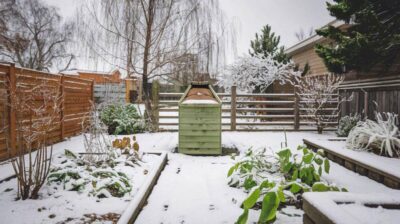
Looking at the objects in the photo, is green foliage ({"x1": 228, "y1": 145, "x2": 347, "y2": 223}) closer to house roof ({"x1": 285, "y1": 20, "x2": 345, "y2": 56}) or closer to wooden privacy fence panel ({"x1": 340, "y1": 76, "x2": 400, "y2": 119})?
wooden privacy fence panel ({"x1": 340, "y1": 76, "x2": 400, "y2": 119})

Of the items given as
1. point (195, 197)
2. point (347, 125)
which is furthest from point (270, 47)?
point (195, 197)

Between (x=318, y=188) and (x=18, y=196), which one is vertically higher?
(x=318, y=188)

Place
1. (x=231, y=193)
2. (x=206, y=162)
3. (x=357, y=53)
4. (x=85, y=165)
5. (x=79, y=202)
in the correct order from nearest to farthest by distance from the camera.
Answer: (x=79, y=202) → (x=231, y=193) → (x=85, y=165) → (x=206, y=162) → (x=357, y=53)

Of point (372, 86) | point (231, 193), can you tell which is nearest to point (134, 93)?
point (372, 86)

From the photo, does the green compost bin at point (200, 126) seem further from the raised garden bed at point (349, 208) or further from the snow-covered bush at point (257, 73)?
the snow-covered bush at point (257, 73)

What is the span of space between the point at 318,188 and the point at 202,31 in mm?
6998

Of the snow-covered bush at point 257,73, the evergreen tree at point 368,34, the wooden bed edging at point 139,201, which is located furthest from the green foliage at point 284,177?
the snow-covered bush at point 257,73

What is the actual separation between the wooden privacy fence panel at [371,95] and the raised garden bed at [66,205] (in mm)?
5863

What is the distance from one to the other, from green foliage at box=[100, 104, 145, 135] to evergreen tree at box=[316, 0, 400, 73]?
236 inches

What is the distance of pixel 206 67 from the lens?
29.7ft

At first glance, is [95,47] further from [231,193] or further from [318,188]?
[318,188]

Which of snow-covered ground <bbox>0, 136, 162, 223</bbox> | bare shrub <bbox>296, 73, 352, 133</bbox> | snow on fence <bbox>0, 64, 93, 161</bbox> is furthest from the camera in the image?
bare shrub <bbox>296, 73, 352, 133</bbox>

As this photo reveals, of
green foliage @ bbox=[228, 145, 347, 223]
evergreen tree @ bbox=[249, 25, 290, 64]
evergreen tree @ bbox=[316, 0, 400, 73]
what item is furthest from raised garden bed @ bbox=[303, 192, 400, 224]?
evergreen tree @ bbox=[249, 25, 290, 64]

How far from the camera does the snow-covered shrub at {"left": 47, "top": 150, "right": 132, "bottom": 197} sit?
333 cm
